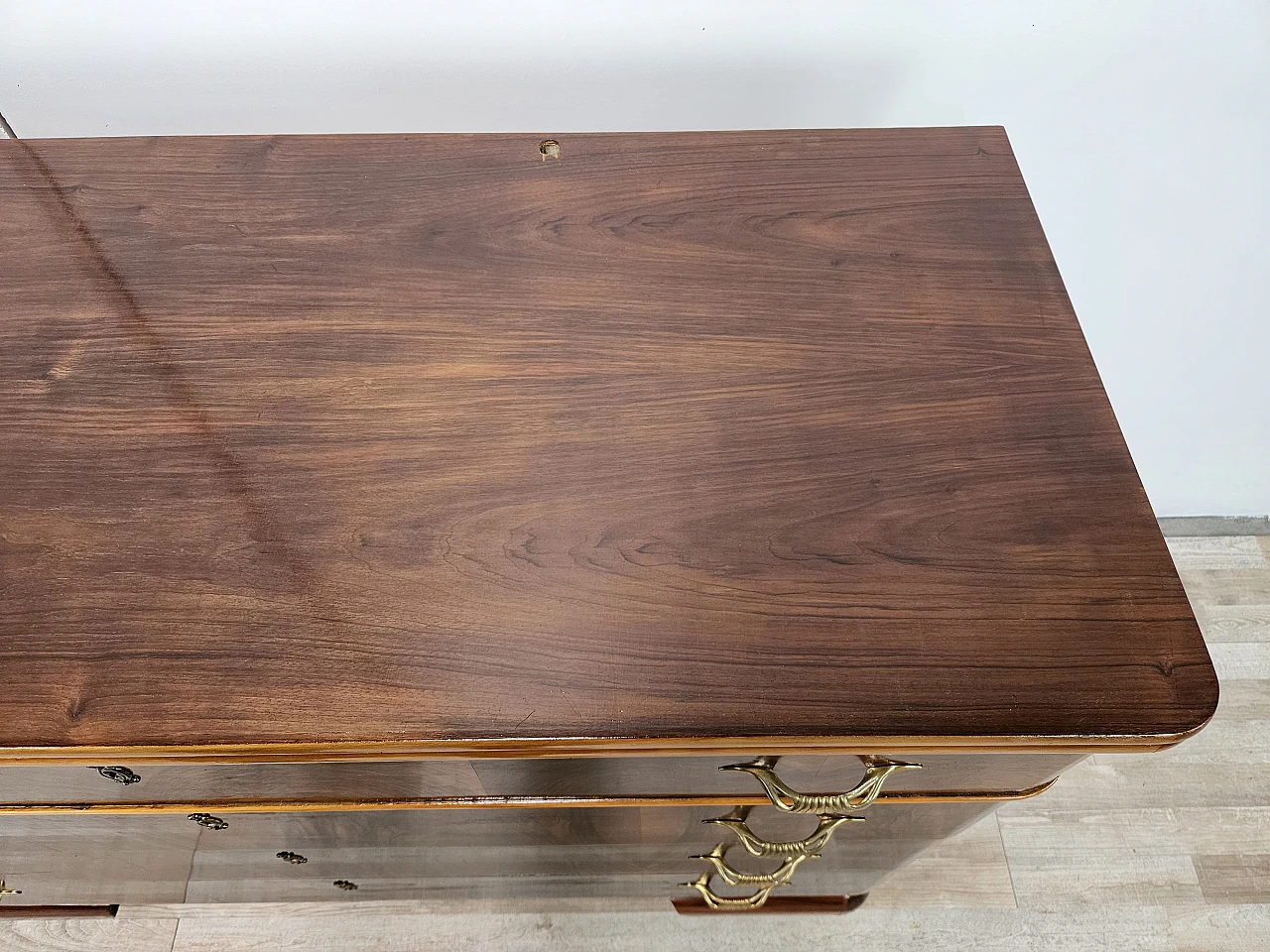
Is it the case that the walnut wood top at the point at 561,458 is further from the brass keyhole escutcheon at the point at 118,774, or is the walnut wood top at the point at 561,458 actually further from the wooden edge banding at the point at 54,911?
the wooden edge banding at the point at 54,911

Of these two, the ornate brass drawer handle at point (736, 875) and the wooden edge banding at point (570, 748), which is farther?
the ornate brass drawer handle at point (736, 875)

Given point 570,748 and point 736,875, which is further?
point 736,875

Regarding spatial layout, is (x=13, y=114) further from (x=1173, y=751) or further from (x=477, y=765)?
(x=1173, y=751)

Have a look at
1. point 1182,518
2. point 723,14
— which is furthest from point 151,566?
point 1182,518

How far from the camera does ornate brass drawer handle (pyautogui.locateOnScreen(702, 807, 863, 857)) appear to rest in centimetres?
63

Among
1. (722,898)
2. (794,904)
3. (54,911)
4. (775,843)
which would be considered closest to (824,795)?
(775,843)

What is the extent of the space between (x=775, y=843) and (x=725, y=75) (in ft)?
2.29

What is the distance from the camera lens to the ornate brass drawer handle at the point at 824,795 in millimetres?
527

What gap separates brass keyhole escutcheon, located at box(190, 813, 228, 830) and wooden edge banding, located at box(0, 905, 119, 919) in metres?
0.46

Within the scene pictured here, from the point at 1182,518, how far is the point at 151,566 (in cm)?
142

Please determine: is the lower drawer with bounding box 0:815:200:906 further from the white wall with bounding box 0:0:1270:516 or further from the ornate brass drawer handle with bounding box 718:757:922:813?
the white wall with bounding box 0:0:1270:516

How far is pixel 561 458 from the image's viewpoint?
1.82ft

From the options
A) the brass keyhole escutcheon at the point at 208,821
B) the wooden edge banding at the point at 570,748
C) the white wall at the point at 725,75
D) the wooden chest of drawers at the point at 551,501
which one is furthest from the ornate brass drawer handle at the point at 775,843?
the white wall at the point at 725,75

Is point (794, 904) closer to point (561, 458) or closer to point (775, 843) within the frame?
point (775, 843)
